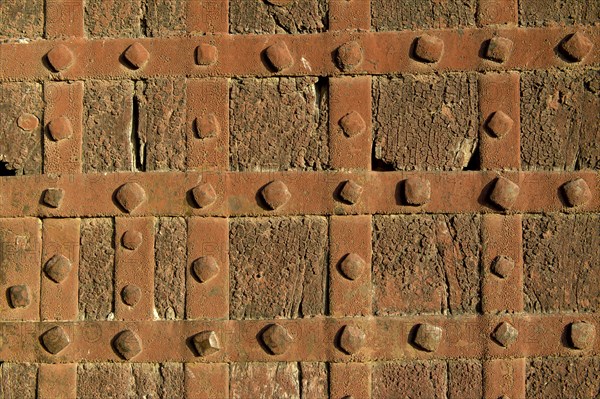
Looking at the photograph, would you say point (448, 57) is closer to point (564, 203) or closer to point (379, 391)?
point (564, 203)

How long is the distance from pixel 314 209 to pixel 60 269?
0.84 m

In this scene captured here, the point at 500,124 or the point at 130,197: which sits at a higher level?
the point at 500,124

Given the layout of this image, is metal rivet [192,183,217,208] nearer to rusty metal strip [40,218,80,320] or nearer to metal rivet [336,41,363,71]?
rusty metal strip [40,218,80,320]

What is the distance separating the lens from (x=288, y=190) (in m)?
2.08

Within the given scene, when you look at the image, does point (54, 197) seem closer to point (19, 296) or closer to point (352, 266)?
point (19, 296)

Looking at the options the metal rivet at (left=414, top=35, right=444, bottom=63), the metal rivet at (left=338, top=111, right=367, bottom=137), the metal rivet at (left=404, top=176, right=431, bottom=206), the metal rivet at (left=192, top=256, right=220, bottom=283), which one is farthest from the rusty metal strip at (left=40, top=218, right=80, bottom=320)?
the metal rivet at (left=414, top=35, right=444, bottom=63)

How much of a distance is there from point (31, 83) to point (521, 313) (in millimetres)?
1758

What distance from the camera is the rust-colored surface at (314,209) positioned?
2.04m

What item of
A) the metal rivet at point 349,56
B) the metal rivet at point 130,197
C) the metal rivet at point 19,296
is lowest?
the metal rivet at point 19,296

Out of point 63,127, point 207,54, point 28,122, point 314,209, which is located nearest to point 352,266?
point 314,209

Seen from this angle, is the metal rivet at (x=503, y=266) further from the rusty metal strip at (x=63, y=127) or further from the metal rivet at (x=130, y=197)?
the rusty metal strip at (x=63, y=127)

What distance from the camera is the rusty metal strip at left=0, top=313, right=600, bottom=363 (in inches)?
79.8

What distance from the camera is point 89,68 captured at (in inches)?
84.6

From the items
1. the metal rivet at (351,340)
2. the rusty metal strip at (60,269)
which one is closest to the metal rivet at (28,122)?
the rusty metal strip at (60,269)
